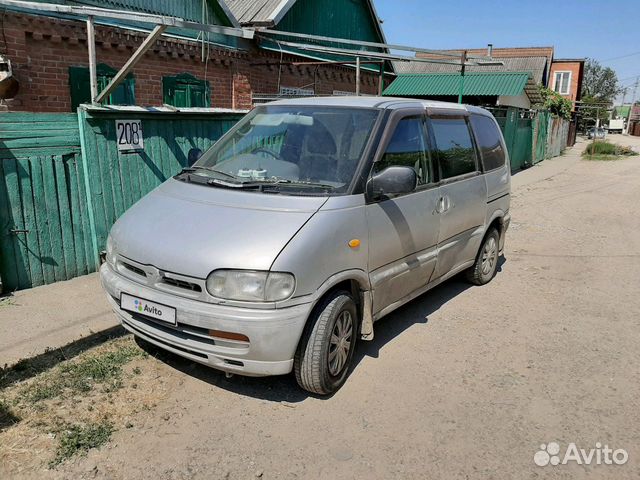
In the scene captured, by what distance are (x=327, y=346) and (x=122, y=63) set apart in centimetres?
697

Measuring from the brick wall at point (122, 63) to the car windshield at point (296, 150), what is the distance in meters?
4.30

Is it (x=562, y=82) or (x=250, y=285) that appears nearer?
(x=250, y=285)

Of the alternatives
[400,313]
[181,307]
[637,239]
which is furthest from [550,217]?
[181,307]

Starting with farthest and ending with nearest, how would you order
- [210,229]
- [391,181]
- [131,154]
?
[131,154] < [391,181] < [210,229]

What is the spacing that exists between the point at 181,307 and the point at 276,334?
0.61 meters

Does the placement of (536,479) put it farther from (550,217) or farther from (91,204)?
(550,217)

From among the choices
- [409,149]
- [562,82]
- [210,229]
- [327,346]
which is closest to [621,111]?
[562,82]

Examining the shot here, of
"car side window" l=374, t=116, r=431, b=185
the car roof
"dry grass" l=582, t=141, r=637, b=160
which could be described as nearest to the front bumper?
"car side window" l=374, t=116, r=431, b=185

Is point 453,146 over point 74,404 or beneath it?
over

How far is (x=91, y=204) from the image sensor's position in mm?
5531

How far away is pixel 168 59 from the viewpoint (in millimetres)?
9133

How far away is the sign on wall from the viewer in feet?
18.7

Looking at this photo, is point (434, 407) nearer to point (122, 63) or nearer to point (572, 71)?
point (122, 63)

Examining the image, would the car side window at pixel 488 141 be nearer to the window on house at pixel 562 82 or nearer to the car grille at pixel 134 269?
the car grille at pixel 134 269
